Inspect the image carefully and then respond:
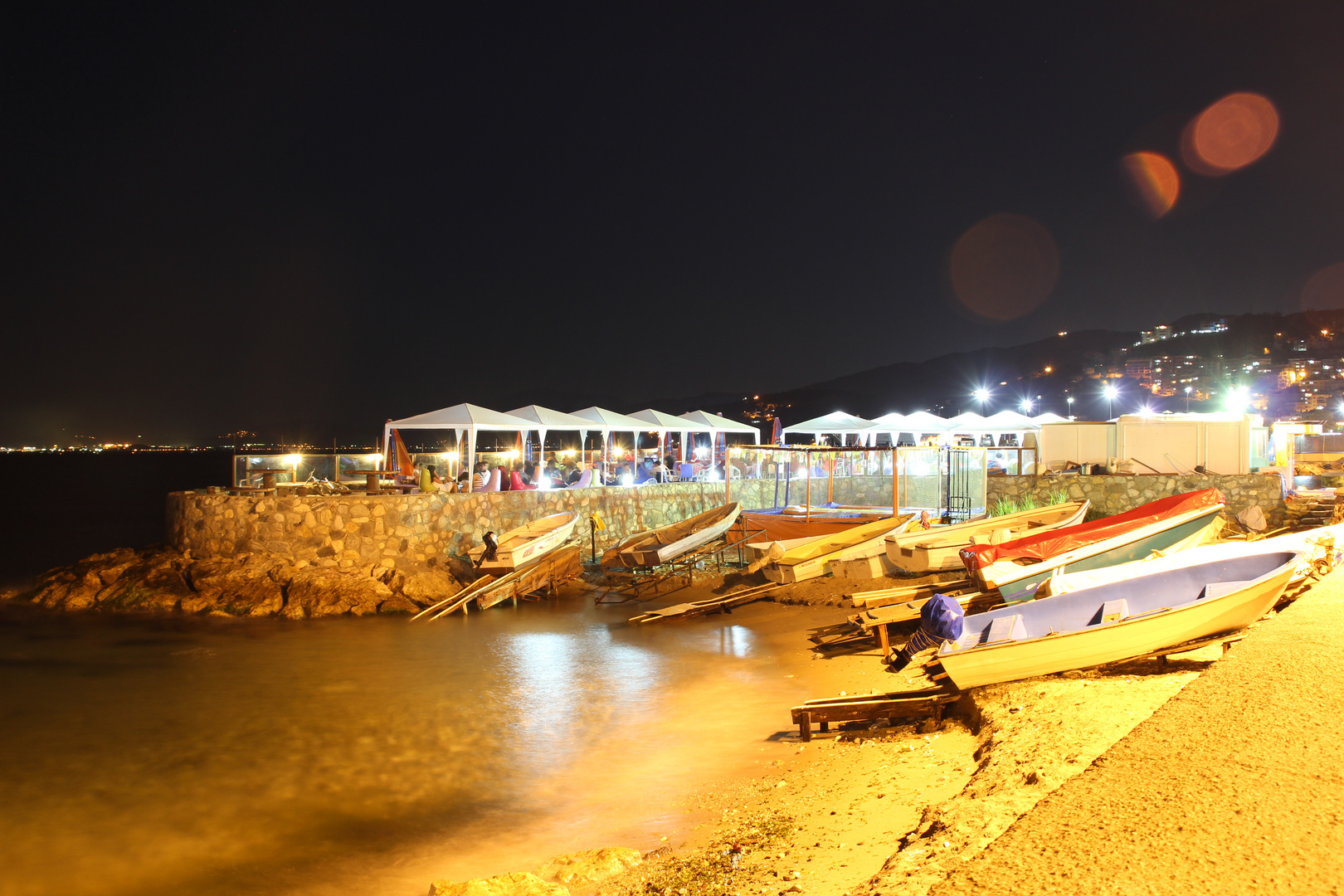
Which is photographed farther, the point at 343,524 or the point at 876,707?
the point at 343,524

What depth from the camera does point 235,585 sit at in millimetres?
16938

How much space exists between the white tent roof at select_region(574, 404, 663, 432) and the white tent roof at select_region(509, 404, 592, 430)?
288mm

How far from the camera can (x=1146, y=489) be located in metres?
18.1

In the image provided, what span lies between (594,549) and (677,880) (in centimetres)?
1627

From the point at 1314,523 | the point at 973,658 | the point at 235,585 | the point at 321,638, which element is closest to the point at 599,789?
the point at 973,658

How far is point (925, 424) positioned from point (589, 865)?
2647 cm

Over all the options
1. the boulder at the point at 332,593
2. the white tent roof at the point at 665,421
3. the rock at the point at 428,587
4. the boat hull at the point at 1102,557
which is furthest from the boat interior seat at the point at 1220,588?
the white tent roof at the point at 665,421

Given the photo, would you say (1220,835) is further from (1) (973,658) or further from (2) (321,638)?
(2) (321,638)

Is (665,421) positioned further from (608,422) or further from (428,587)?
(428,587)

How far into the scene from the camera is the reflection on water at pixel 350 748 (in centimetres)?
667

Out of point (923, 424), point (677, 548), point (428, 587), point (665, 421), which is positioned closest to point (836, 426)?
point (923, 424)

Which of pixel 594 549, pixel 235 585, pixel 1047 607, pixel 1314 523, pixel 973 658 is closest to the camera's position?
pixel 973 658

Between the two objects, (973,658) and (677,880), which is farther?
(973,658)

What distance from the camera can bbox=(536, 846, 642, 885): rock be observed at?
5641mm
